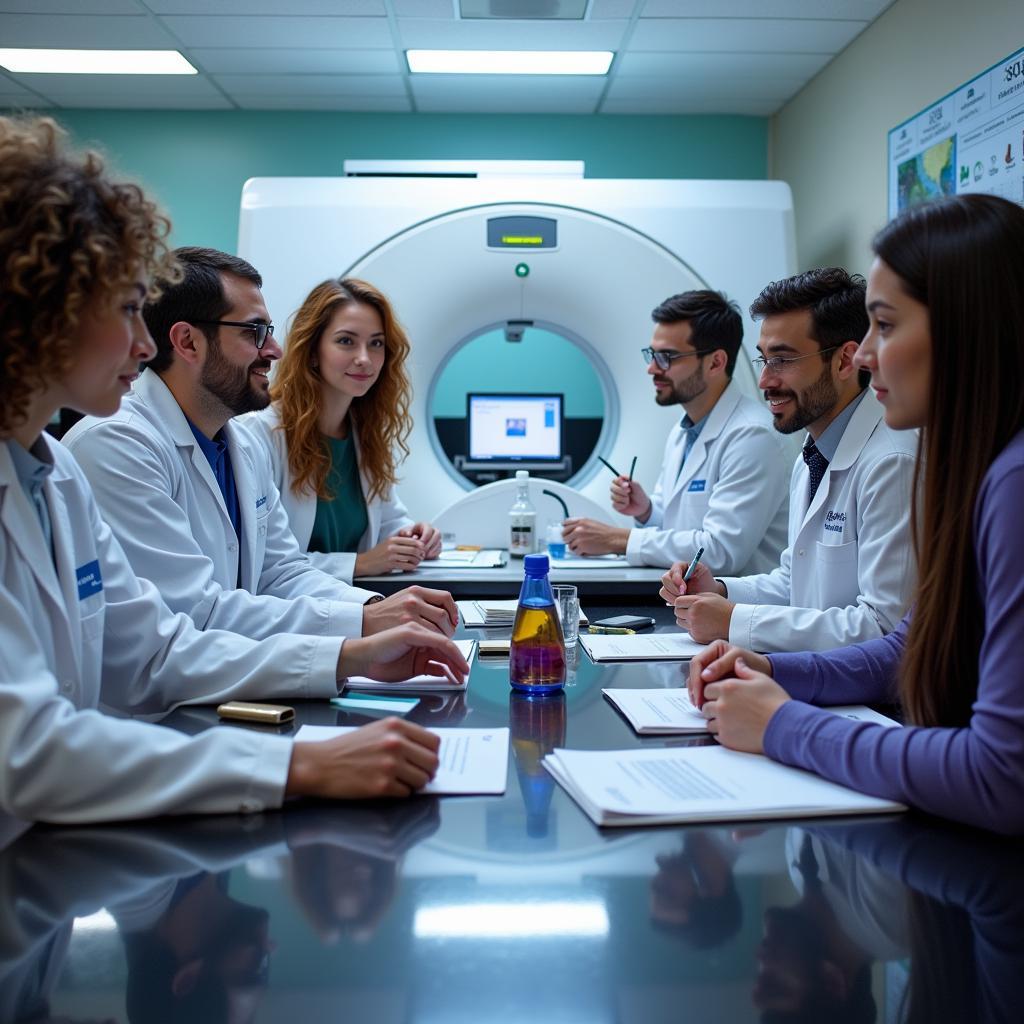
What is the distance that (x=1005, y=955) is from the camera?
0.64 metres

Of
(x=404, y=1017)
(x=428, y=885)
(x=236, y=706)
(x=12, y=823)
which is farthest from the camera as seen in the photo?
(x=236, y=706)

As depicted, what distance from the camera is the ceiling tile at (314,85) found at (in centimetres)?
394

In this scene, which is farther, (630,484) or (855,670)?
(630,484)

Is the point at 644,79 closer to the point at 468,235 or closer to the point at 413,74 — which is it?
the point at 413,74

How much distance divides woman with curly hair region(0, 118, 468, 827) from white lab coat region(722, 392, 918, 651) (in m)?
0.78

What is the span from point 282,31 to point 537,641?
294 centimetres

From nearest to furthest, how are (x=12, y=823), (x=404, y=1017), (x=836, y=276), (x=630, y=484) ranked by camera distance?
(x=404, y=1017), (x=12, y=823), (x=836, y=276), (x=630, y=484)

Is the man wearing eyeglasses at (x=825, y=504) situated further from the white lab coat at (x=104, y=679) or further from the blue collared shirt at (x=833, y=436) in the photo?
the white lab coat at (x=104, y=679)

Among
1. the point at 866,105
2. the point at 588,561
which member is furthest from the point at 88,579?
the point at 866,105

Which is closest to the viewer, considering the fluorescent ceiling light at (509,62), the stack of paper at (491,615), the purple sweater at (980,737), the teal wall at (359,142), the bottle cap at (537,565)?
the purple sweater at (980,737)

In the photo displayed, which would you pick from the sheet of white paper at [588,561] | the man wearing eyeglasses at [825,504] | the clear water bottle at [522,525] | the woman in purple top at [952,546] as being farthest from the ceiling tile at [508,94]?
the woman in purple top at [952,546]

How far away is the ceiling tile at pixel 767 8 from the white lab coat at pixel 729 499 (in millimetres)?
1326

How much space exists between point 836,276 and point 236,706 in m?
1.46

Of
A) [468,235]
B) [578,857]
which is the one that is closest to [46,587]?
[578,857]
